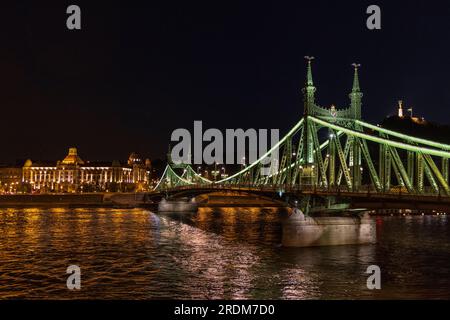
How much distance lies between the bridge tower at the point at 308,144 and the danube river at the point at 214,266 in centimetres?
540

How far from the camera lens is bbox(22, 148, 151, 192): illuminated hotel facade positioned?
18138cm

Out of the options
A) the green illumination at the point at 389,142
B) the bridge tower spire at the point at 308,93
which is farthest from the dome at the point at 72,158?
the green illumination at the point at 389,142

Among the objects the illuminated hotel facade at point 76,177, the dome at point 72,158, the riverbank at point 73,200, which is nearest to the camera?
the riverbank at point 73,200

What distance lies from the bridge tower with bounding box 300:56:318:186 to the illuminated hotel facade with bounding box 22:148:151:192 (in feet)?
440

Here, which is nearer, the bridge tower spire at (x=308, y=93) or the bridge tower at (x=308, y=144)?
the bridge tower at (x=308, y=144)

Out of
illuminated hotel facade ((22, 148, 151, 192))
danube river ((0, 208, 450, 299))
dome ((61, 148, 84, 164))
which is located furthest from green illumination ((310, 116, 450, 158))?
dome ((61, 148, 84, 164))

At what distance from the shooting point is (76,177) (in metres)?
185

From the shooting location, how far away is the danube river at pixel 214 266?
24822 millimetres

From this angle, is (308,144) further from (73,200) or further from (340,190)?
(73,200)

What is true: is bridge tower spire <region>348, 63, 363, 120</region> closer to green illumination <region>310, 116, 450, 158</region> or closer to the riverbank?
green illumination <region>310, 116, 450, 158</region>

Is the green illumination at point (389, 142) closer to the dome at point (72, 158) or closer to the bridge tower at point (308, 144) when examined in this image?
the bridge tower at point (308, 144)

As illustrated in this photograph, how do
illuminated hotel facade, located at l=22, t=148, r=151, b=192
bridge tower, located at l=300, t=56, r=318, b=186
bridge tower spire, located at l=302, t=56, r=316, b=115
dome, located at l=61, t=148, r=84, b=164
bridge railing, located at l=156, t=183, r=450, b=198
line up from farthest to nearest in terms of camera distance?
dome, located at l=61, t=148, r=84, b=164 → illuminated hotel facade, located at l=22, t=148, r=151, b=192 → bridge tower spire, located at l=302, t=56, r=316, b=115 → bridge tower, located at l=300, t=56, r=318, b=186 → bridge railing, located at l=156, t=183, r=450, b=198
